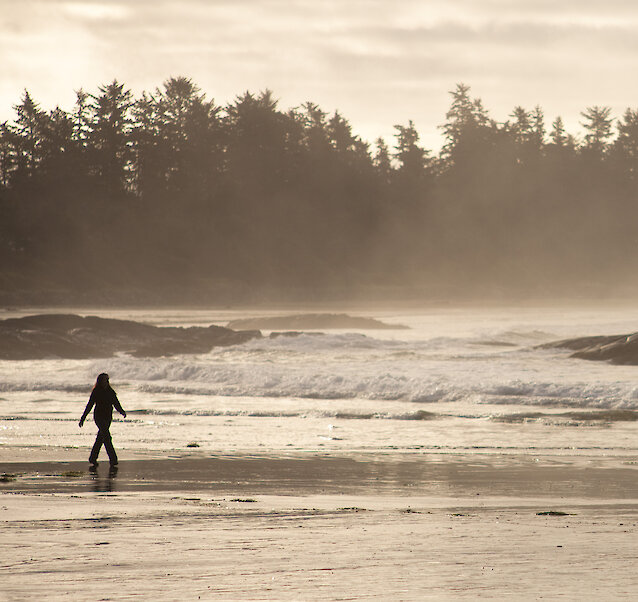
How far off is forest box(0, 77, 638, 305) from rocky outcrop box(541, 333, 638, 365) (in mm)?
44797

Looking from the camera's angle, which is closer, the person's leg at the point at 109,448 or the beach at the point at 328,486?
the beach at the point at 328,486

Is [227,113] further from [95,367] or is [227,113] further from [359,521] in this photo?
[359,521]

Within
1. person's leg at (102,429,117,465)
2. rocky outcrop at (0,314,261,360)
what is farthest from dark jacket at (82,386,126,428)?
rocky outcrop at (0,314,261,360)

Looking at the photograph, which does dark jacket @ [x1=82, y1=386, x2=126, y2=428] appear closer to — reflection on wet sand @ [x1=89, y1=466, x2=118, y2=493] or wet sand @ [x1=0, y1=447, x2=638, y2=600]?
Result: wet sand @ [x1=0, y1=447, x2=638, y2=600]

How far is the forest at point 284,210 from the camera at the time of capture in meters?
75.1

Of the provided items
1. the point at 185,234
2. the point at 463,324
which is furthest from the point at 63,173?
the point at 463,324

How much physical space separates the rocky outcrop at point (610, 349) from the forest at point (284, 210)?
147 ft

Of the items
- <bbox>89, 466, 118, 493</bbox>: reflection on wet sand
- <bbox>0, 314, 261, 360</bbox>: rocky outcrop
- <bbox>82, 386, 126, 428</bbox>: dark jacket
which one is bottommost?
<bbox>89, 466, 118, 493</bbox>: reflection on wet sand

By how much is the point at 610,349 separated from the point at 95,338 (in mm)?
19140

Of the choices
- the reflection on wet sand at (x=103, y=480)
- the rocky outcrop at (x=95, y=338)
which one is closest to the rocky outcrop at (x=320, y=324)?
the rocky outcrop at (x=95, y=338)

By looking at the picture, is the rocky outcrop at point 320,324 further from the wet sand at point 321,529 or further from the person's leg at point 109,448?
the wet sand at point 321,529

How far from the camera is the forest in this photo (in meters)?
75.1

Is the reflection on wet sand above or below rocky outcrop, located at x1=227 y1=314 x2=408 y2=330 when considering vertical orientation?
below

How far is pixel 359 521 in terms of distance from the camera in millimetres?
8172
